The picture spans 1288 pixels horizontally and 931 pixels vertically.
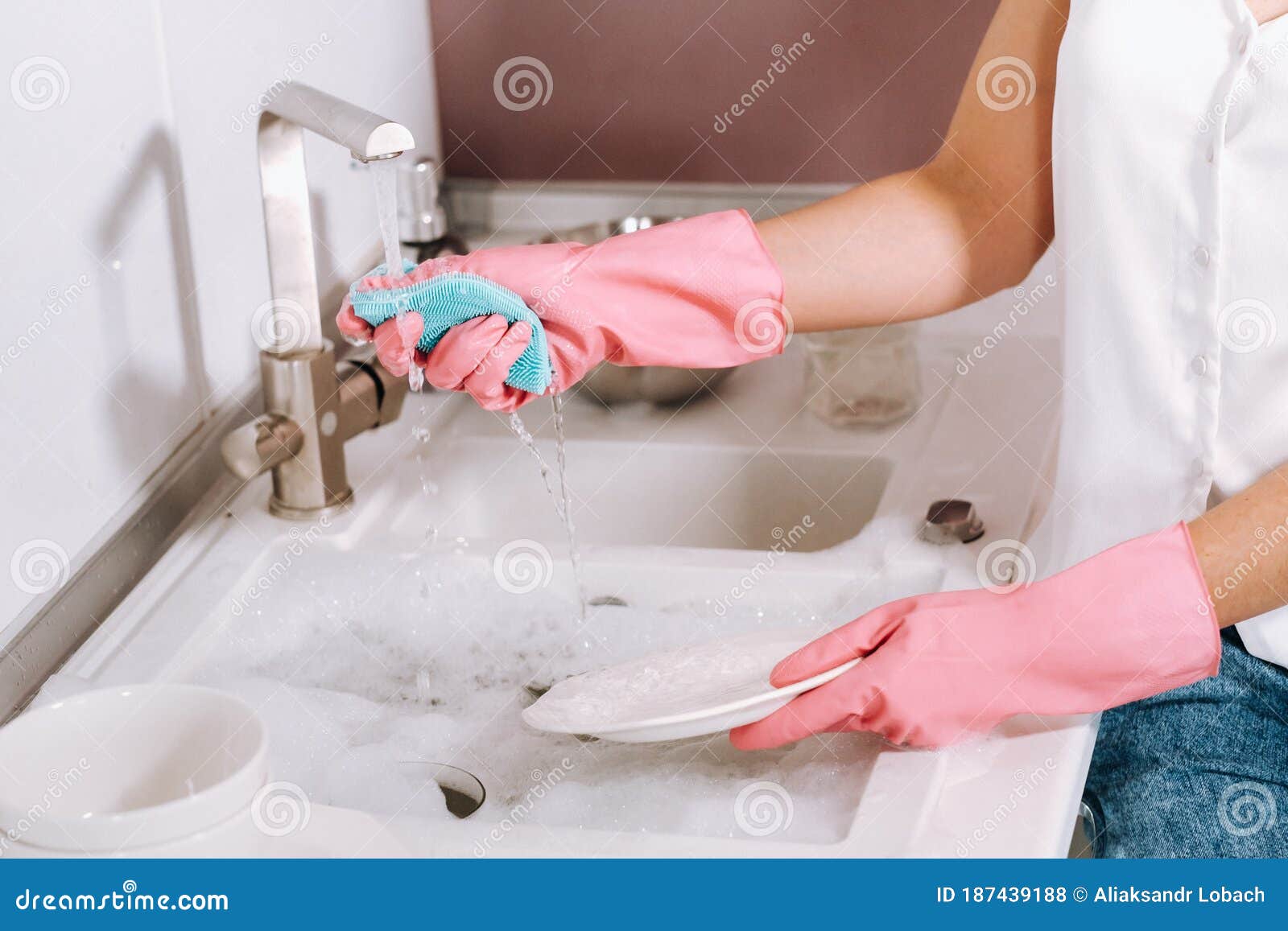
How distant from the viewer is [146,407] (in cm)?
109

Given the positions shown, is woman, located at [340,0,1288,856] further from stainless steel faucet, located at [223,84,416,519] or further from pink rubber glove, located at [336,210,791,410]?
stainless steel faucet, located at [223,84,416,519]

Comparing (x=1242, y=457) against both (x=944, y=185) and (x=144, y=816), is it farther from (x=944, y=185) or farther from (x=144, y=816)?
(x=144, y=816)

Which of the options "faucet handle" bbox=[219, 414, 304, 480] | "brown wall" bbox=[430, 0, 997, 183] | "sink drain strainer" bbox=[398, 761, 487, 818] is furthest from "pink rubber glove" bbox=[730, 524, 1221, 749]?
"brown wall" bbox=[430, 0, 997, 183]

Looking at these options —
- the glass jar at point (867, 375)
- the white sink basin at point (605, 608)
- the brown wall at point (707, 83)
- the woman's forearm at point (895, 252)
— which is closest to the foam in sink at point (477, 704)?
the white sink basin at point (605, 608)

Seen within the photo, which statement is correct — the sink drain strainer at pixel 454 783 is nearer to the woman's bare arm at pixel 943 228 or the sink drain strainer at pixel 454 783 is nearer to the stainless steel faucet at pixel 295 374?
the stainless steel faucet at pixel 295 374

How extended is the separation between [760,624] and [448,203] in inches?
30.1

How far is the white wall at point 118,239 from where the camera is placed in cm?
93

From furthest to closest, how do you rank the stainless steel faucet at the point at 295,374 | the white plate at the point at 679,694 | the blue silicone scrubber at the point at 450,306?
the stainless steel faucet at the point at 295,374
the blue silicone scrubber at the point at 450,306
the white plate at the point at 679,694

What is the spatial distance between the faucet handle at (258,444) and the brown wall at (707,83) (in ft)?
1.99

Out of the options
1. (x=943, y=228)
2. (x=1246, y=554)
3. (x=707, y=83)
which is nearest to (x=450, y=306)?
(x=943, y=228)

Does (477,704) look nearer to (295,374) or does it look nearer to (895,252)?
(295,374)

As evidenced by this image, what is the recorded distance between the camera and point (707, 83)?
1540mm

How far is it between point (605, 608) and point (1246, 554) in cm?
48
